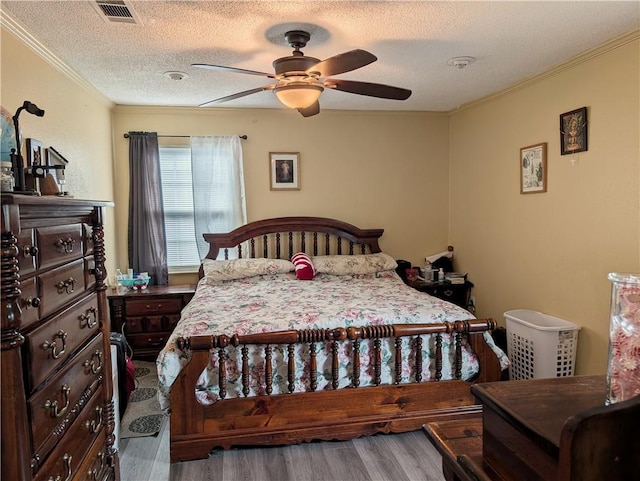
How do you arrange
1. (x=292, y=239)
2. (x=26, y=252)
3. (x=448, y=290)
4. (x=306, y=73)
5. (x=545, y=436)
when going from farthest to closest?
(x=292, y=239) < (x=448, y=290) < (x=306, y=73) < (x=26, y=252) < (x=545, y=436)

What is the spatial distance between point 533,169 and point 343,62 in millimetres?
2086

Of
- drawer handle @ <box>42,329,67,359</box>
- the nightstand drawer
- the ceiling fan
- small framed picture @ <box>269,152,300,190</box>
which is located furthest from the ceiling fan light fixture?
the nightstand drawer

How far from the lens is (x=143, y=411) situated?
3125mm

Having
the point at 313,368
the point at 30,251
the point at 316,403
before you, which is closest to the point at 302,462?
the point at 316,403

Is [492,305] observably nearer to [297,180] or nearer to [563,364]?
[563,364]

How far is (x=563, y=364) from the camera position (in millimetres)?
3092

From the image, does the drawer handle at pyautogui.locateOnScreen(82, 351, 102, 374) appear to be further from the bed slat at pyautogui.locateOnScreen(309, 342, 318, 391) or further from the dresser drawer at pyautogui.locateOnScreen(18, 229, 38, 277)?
the bed slat at pyautogui.locateOnScreen(309, 342, 318, 391)

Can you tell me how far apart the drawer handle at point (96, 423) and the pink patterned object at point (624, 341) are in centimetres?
159

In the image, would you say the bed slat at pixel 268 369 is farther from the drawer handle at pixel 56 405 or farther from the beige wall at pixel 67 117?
the beige wall at pixel 67 117

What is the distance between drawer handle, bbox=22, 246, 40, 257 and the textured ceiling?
60.3 inches

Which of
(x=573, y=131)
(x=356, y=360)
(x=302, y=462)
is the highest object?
(x=573, y=131)

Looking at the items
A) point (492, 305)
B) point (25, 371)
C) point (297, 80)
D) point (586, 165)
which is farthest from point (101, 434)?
point (492, 305)

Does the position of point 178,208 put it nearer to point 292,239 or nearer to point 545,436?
point 292,239

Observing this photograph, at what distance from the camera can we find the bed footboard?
245 cm
